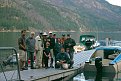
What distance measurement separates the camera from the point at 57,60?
59.0 feet

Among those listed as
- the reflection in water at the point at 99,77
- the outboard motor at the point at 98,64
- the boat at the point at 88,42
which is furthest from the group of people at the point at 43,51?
the boat at the point at 88,42

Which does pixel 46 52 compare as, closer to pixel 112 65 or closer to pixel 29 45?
pixel 29 45

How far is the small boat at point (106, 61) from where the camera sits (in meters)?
19.3

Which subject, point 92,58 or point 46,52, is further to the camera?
point 92,58

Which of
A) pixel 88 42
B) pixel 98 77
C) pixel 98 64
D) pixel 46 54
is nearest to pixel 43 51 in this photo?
pixel 46 54

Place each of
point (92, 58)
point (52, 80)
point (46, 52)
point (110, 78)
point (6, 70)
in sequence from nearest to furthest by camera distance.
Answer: point (6, 70)
point (52, 80)
point (46, 52)
point (110, 78)
point (92, 58)

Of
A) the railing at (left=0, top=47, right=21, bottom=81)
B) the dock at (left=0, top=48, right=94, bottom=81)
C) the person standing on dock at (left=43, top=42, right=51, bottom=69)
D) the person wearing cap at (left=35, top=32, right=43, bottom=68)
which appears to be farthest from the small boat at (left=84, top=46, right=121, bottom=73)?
the railing at (left=0, top=47, right=21, bottom=81)

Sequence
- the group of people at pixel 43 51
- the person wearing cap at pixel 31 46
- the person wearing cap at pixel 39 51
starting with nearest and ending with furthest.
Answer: the group of people at pixel 43 51
the person wearing cap at pixel 31 46
the person wearing cap at pixel 39 51

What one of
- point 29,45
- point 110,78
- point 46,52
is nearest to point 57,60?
point 46,52

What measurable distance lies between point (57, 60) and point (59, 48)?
Result: 0.80m

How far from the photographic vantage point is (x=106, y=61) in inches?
806

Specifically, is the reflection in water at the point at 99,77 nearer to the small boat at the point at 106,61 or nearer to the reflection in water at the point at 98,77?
the reflection in water at the point at 98,77

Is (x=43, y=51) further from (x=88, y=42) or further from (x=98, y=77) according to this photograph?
(x=88, y=42)

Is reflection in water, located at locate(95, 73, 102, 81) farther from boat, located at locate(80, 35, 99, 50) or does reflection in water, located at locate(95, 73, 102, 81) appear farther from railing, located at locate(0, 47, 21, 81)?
boat, located at locate(80, 35, 99, 50)
